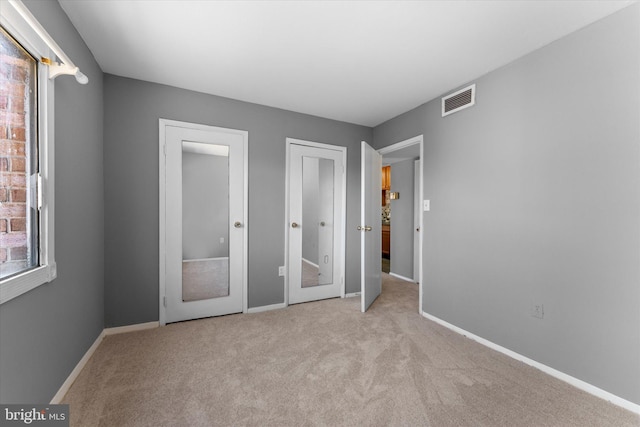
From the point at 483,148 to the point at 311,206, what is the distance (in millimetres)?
1928

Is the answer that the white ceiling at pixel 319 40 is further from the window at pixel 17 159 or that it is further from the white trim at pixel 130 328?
the white trim at pixel 130 328

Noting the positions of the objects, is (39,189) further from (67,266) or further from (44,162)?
(67,266)

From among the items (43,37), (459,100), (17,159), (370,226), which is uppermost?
(459,100)

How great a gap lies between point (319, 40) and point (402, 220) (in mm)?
3532

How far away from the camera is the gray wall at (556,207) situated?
5.13 ft

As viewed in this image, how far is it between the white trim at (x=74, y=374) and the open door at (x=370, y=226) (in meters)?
2.43

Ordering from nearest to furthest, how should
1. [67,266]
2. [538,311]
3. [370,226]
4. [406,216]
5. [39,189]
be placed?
1. [39,189]
2. [67,266]
3. [538,311]
4. [370,226]
5. [406,216]

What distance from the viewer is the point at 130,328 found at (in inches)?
95.4

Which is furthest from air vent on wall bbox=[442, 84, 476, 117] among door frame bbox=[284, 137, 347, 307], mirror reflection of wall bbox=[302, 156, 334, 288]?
mirror reflection of wall bbox=[302, 156, 334, 288]

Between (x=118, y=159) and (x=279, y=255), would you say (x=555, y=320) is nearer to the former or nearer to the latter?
(x=279, y=255)

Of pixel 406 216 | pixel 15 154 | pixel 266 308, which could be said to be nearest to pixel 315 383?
pixel 266 308

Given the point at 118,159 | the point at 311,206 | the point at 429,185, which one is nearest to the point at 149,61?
the point at 118,159

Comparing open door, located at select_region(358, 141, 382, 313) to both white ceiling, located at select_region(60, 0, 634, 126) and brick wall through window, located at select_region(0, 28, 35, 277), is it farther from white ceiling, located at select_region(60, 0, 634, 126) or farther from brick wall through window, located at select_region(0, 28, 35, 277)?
brick wall through window, located at select_region(0, 28, 35, 277)

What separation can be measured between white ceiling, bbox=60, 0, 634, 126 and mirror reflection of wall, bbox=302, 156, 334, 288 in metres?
1.00
